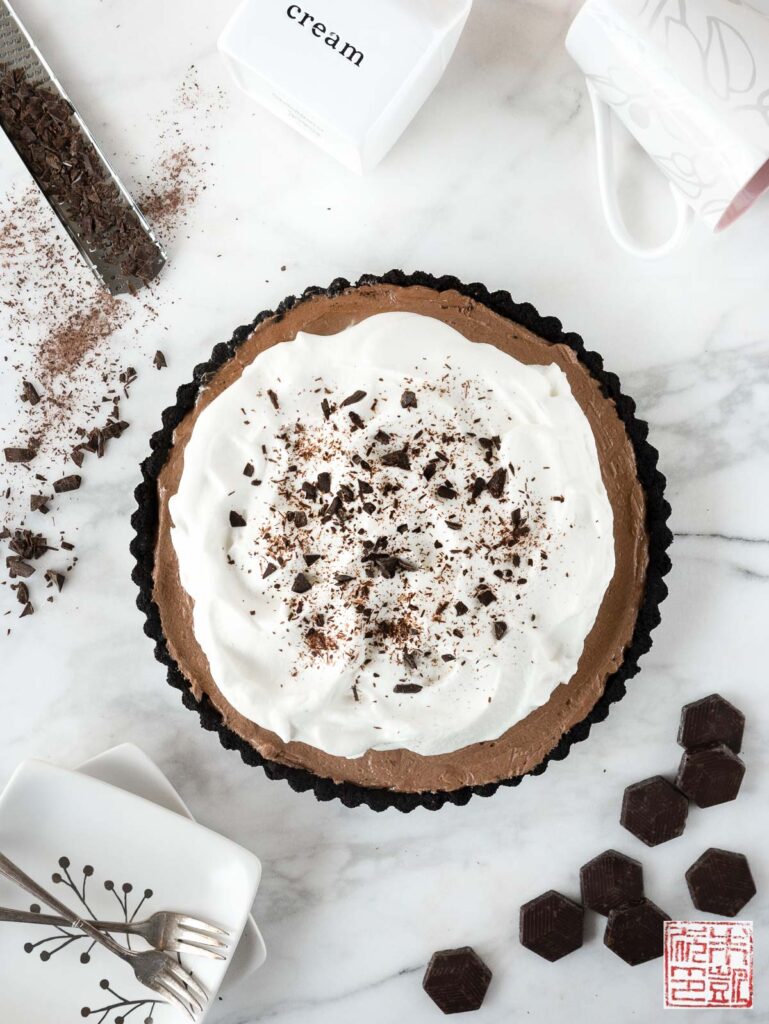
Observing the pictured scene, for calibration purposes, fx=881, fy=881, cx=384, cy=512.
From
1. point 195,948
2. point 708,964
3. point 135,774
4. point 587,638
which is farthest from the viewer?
point 708,964

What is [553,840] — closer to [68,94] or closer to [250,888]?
[250,888]

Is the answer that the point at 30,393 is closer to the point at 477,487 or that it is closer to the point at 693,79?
the point at 477,487

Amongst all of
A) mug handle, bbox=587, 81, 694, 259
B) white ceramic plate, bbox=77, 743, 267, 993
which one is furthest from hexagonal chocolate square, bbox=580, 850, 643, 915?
mug handle, bbox=587, 81, 694, 259

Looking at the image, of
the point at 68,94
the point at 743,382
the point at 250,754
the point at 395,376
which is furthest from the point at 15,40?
the point at 743,382

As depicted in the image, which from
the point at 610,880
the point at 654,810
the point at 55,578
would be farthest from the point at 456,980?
the point at 55,578

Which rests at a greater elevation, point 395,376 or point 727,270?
point 727,270

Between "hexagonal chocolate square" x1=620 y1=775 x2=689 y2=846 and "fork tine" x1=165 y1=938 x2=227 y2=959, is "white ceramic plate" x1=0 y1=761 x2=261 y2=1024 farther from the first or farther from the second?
"hexagonal chocolate square" x1=620 y1=775 x2=689 y2=846

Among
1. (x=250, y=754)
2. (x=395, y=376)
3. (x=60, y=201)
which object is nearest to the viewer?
(x=395, y=376)
